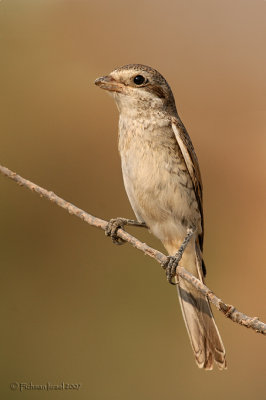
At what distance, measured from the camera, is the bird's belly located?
3.51 m

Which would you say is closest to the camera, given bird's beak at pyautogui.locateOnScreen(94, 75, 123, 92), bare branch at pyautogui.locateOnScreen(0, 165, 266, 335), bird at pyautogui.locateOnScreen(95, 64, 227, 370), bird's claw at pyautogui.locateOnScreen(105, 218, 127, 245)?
bare branch at pyautogui.locateOnScreen(0, 165, 266, 335)

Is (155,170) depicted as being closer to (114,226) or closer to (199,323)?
(114,226)

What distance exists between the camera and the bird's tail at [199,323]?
11.8ft

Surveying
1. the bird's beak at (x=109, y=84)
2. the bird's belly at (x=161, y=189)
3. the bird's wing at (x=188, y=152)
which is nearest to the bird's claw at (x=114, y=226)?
the bird's belly at (x=161, y=189)

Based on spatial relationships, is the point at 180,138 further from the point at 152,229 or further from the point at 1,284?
the point at 1,284

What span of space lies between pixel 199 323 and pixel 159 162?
1113mm

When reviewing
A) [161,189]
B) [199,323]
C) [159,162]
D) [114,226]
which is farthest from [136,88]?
[199,323]

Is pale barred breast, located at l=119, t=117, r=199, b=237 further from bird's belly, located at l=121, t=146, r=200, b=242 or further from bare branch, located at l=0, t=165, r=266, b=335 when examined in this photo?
bare branch, located at l=0, t=165, r=266, b=335

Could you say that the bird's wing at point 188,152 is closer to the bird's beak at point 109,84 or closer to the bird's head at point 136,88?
the bird's head at point 136,88

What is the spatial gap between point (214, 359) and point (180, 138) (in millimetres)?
1392

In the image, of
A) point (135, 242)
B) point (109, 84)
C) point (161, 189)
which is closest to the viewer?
point (135, 242)

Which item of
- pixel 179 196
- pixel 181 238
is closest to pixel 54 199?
pixel 179 196

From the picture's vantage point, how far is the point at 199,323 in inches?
149

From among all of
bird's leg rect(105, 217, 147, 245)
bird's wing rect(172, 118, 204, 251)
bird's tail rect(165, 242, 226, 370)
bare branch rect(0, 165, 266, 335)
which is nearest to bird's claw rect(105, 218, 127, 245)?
bird's leg rect(105, 217, 147, 245)
